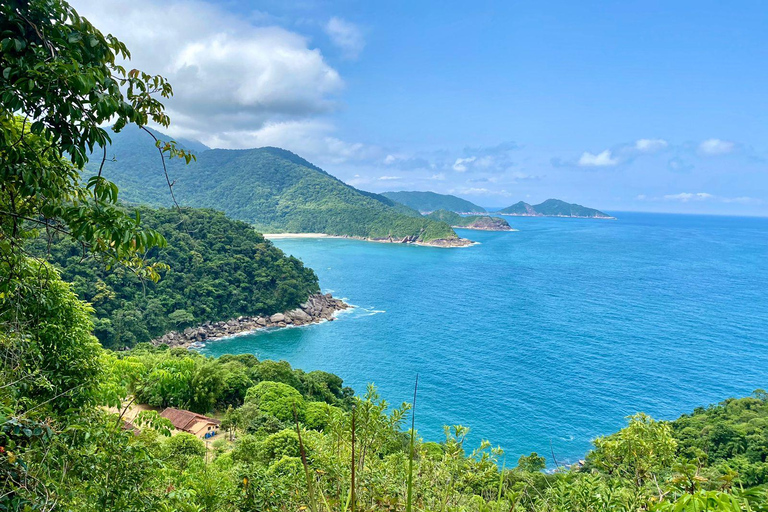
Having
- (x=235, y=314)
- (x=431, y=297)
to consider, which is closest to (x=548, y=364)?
(x=431, y=297)

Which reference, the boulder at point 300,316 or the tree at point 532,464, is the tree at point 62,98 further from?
the boulder at point 300,316

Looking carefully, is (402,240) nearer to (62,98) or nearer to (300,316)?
(300,316)

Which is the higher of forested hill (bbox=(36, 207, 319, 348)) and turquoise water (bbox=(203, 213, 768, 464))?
forested hill (bbox=(36, 207, 319, 348))

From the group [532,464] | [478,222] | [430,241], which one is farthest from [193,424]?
[478,222]

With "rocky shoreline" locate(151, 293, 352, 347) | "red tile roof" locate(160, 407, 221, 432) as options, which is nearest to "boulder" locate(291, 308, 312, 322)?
"rocky shoreline" locate(151, 293, 352, 347)

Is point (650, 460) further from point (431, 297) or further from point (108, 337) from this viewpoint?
point (431, 297)

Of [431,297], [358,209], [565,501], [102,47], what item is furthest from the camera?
[358,209]

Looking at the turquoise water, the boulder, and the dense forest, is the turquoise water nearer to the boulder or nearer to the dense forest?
the boulder

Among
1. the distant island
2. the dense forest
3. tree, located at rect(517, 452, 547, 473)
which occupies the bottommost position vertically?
tree, located at rect(517, 452, 547, 473)

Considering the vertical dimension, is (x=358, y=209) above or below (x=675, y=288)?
above
